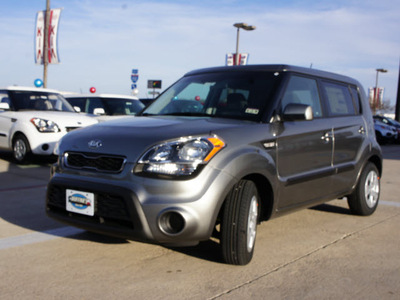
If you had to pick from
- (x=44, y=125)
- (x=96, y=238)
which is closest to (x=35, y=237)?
(x=96, y=238)

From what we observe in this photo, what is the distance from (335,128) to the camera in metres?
5.13

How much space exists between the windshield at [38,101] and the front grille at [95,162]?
6.89 meters

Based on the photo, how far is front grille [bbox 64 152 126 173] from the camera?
3.59m

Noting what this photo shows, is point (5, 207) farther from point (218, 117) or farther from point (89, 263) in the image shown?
point (218, 117)

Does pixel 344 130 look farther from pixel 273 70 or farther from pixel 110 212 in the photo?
pixel 110 212

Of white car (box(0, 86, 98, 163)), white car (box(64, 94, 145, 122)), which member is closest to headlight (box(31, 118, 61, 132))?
white car (box(0, 86, 98, 163))

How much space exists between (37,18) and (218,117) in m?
14.6

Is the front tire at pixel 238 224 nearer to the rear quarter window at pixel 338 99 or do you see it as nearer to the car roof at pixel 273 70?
the car roof at pixel 273 70

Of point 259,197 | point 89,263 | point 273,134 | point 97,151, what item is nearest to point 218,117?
point 273,134

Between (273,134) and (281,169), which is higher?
(273,134)

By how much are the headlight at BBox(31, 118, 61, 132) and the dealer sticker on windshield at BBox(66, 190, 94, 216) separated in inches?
241

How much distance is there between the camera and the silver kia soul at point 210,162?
3.45 metres

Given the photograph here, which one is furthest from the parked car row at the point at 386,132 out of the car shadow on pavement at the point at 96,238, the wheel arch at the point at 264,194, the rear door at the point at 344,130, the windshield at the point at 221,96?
the car shadow on pavement at the point at 96,238

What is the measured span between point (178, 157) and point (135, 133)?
45cm
